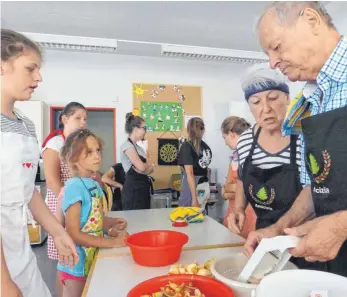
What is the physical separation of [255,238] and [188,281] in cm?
34

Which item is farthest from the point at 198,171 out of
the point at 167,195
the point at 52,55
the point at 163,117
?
the point at 52,55

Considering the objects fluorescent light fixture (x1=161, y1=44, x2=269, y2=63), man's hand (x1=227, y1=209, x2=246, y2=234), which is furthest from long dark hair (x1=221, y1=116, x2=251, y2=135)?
fluorescent light fixture (x1=161, y1=44, x2=269, y2=63)

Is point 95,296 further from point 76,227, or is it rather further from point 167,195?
point 167,195

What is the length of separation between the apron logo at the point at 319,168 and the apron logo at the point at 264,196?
15.3 inches

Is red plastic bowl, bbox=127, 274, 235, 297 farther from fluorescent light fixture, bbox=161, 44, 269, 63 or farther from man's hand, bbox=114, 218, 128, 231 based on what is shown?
fluorescent light fixture, bbox=161, 44, 269, 63

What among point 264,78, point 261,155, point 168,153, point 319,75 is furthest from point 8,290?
point 168,153

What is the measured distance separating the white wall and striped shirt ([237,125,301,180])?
10.7 ft

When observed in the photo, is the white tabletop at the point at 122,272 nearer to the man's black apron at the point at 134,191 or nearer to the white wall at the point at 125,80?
the man's black apron at the point at 134,191

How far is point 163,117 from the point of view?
4730 mm

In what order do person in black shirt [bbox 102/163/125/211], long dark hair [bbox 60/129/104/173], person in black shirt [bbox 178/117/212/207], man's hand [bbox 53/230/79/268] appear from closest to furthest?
man's hand [bbox 53/230/79/268], long dark hair [bbox 60/129/104/173], person in black shirt [bbox 178/117/212/207], person in black shirt [bbox 102/163/125/211]

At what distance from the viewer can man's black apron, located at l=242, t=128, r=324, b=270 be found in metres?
1.35

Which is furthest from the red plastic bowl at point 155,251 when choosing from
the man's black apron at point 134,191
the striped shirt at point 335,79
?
the man's black apron at point 134,191

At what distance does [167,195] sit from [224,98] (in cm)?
190

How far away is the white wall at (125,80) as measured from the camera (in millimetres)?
4469
